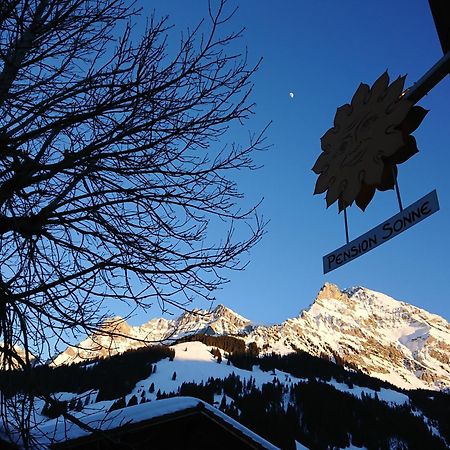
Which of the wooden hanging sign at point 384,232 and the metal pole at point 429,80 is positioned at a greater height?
the metal pole at point 429,80

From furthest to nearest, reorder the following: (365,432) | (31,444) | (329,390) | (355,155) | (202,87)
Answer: (329,390) → (365,432) → (202,87) → (355,155) → (31,444)

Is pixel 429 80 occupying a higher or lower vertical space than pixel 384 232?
higher

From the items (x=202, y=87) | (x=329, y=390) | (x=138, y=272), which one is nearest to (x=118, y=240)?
(x=138, y=272)

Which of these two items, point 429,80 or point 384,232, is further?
point 429,80

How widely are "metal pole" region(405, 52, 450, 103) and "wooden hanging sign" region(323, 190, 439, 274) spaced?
0.88 meters

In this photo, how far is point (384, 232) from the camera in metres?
2.91

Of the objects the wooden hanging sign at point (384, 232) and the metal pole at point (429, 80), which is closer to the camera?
the wooden hanging sign at point (384, 232)

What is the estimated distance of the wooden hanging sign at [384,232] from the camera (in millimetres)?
2660

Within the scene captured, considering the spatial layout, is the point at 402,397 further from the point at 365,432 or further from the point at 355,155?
the point at 355,155

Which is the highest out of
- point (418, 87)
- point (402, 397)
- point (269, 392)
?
point (402, 397)

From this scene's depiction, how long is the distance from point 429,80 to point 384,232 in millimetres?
1076

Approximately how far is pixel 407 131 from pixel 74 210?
97.3 inches

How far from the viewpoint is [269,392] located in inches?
2655

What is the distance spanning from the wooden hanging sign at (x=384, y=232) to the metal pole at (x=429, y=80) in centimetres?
88
